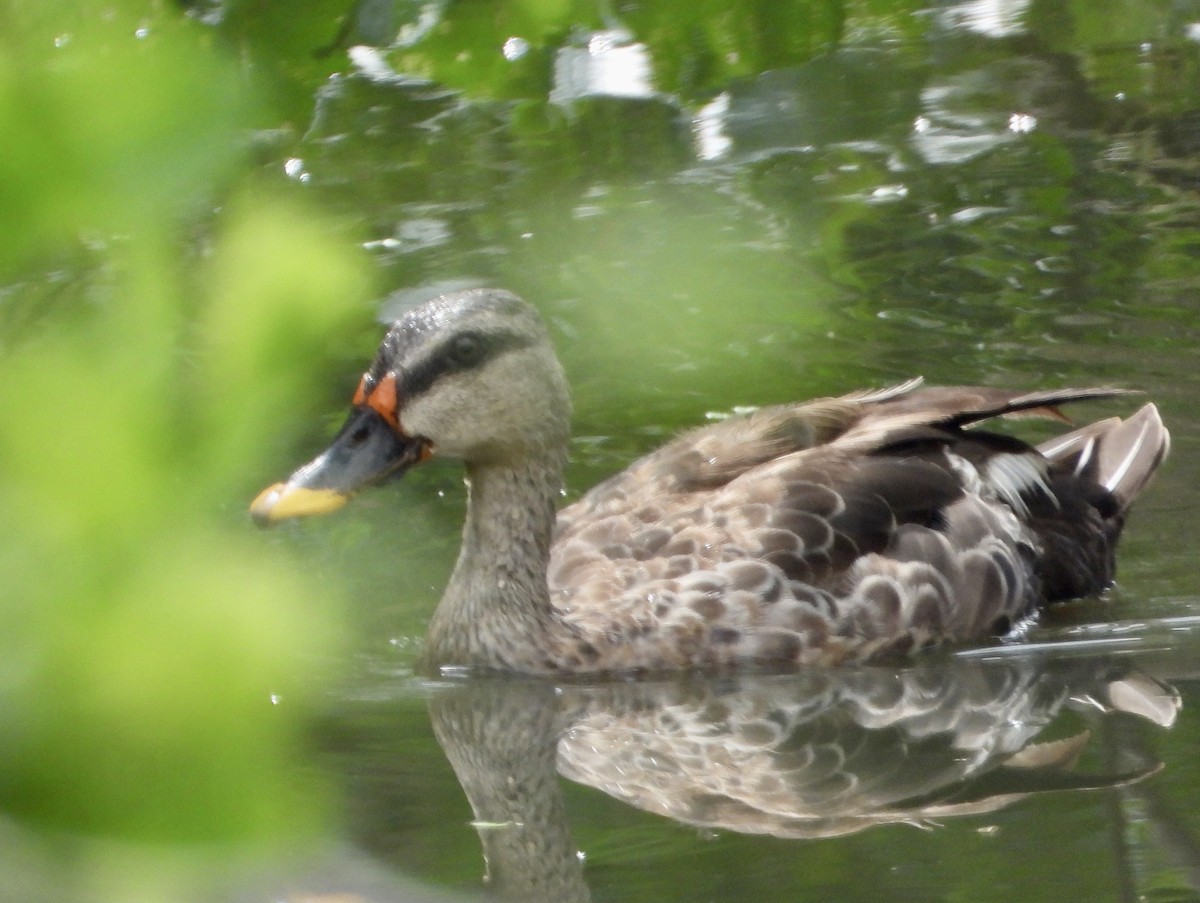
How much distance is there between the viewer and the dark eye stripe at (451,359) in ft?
18.9

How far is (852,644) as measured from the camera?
6152mm

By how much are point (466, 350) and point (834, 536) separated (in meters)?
1.37

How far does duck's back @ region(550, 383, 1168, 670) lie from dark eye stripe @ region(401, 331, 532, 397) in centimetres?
87

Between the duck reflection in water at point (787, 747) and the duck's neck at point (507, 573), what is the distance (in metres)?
0.12

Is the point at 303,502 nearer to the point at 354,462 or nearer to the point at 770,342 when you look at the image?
the point at 354,462

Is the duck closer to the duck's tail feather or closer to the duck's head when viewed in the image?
the duck's head

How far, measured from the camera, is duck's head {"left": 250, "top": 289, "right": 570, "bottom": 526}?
5691 mm

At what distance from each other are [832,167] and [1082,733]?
5.46 meters

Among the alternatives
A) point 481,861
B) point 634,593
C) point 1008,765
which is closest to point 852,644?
point 634,593

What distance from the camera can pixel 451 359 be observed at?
5.84m

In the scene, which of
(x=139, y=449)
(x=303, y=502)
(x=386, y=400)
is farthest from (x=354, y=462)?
(x=139, y=449)

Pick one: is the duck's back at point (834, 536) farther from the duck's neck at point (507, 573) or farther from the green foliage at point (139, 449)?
the green foliage at point (139, 449)

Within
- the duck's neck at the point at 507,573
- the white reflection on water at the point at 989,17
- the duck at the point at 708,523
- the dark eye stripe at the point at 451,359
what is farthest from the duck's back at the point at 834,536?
the white reflection on water at the point at 989,17

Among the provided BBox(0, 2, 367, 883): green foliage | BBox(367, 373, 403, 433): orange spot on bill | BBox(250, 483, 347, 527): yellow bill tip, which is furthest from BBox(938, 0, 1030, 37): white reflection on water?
BBox(0, 2, 367, 883): green foliage
